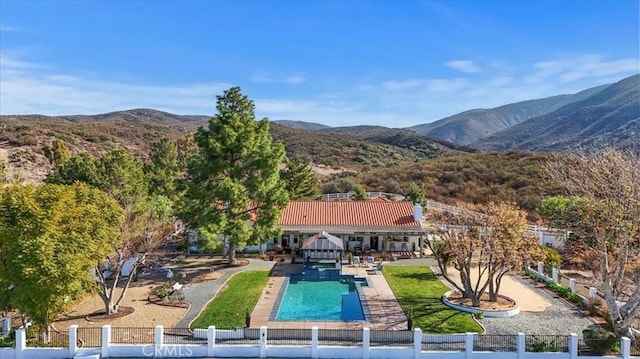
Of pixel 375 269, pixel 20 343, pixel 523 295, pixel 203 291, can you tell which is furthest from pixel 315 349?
pixel 375 269

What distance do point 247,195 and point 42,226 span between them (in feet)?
48.1

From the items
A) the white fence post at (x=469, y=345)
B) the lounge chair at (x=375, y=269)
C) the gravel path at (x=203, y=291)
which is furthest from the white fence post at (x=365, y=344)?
the lounge chair at (x=375, y=269)

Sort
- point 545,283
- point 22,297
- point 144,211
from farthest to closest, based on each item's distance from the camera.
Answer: point 144,211 < point 545,283 < point 22,297

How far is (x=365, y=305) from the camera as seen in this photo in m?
22.6

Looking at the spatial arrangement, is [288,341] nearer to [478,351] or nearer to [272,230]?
[478,351]

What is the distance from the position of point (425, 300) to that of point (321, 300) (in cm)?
514

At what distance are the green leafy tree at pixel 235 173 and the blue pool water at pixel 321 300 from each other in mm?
4918

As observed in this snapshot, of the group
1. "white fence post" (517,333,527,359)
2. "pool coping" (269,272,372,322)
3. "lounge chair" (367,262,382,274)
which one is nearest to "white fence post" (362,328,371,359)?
"pool coping" (269,272,372,322)

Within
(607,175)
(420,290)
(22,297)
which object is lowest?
(420,290)

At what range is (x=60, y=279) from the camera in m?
16.0

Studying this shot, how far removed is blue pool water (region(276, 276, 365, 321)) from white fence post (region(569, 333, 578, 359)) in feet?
26.6

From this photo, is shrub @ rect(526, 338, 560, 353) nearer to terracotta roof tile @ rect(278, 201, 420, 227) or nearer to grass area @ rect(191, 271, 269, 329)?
grass area @ rect(191, 271, 269, 329)

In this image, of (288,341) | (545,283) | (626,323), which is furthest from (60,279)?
(545,283)

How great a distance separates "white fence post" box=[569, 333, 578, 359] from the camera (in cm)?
1614
